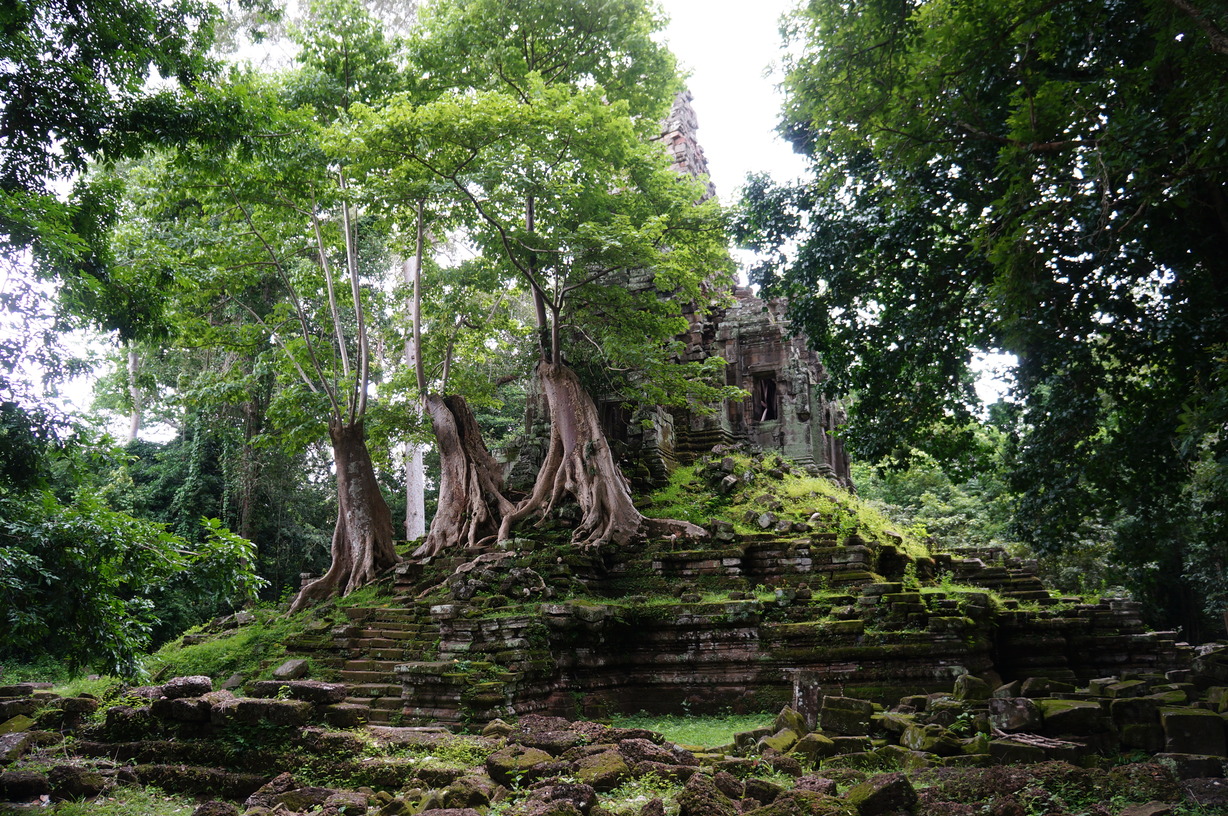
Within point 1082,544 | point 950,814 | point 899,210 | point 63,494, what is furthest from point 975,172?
point 63,494

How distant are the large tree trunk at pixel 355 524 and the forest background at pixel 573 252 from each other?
0.07m

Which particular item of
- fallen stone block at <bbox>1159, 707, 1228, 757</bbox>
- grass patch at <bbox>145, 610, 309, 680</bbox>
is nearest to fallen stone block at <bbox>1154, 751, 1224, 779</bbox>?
fallen stone block at <bbox>1159, 707, 1228, 757</bbox>

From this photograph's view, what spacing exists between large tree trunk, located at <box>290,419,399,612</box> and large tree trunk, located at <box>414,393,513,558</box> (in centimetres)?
76

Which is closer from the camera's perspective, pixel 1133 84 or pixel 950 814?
pixel 950 814

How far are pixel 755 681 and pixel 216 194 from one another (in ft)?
36.0

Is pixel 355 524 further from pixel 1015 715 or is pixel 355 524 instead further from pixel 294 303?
pixel 1015 715

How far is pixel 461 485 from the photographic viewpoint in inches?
543

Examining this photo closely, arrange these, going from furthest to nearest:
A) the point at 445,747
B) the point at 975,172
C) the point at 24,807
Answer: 1. the point at 975,172
2. the point at 445,747
3. the point at 24,807

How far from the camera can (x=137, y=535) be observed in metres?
5.65

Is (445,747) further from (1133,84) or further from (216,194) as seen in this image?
(216,194)

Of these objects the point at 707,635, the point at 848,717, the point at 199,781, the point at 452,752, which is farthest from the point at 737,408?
the point at 199,781

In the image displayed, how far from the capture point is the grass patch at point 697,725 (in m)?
7.96

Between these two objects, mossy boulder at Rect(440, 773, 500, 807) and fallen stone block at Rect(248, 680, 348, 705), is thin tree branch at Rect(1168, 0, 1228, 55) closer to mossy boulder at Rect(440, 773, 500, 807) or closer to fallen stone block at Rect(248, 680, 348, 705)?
mossy boulder at Rect(440, 773, 500, 807)

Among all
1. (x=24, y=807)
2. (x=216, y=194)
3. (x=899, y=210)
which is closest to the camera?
(x=24, y=807)
